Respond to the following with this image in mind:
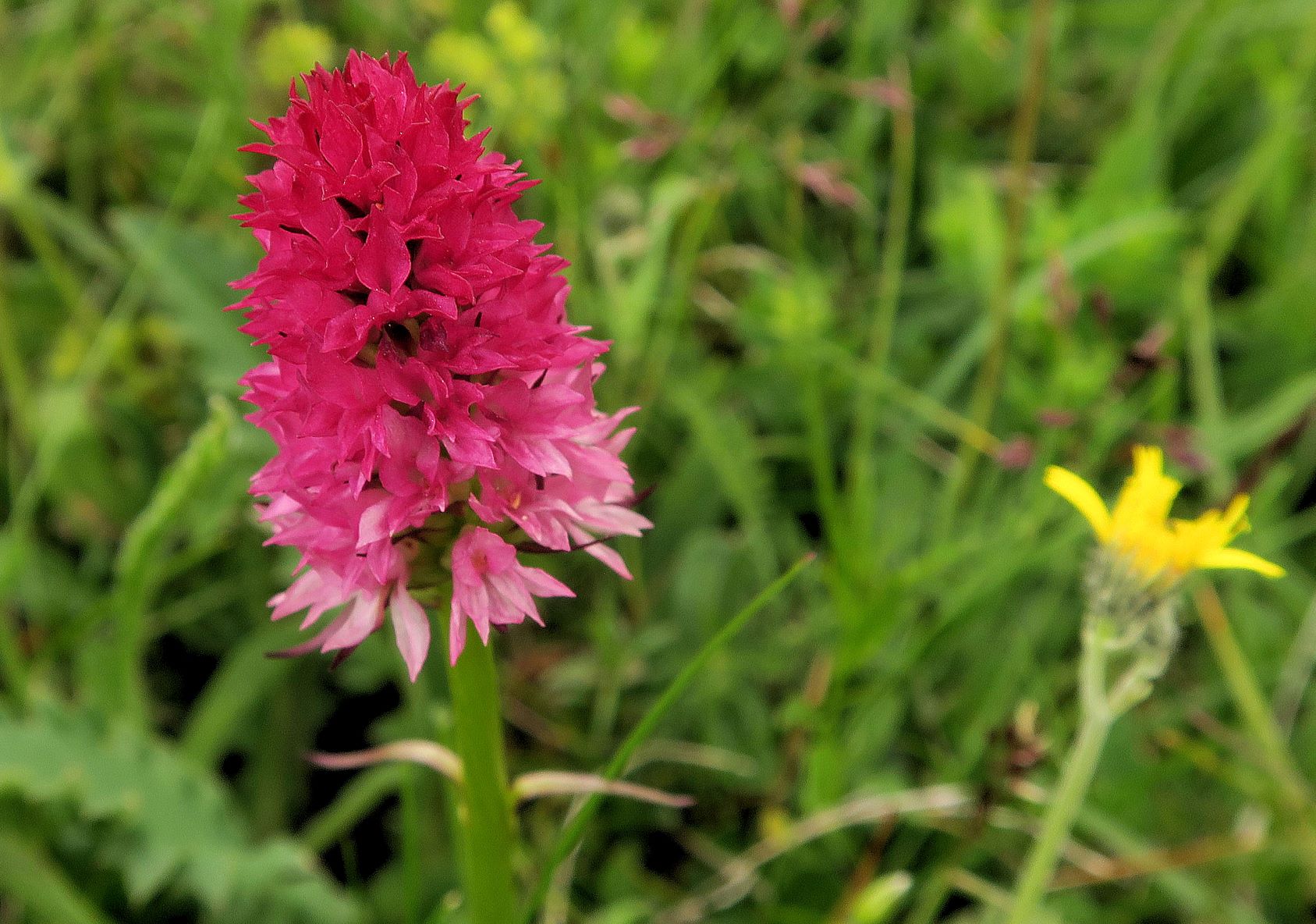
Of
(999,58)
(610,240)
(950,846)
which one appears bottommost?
(950,846)

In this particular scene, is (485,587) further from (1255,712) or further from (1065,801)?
(1255,712)

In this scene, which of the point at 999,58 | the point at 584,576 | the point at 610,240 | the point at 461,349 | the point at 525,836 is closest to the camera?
the point at 461,349

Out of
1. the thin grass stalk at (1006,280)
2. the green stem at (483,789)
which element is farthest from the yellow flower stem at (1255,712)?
the green stem at (483,789)

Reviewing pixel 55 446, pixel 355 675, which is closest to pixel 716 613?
pixel 355 675

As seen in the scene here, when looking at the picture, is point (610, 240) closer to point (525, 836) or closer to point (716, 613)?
point (716, 613)

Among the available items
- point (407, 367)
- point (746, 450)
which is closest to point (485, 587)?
point (407, 367)

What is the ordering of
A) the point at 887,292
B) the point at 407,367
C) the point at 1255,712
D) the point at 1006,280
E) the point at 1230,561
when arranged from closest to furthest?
the point at 407,367, the point at 1230,561, the point at 1255,712, the point at 1006,280, the point at 887,292
